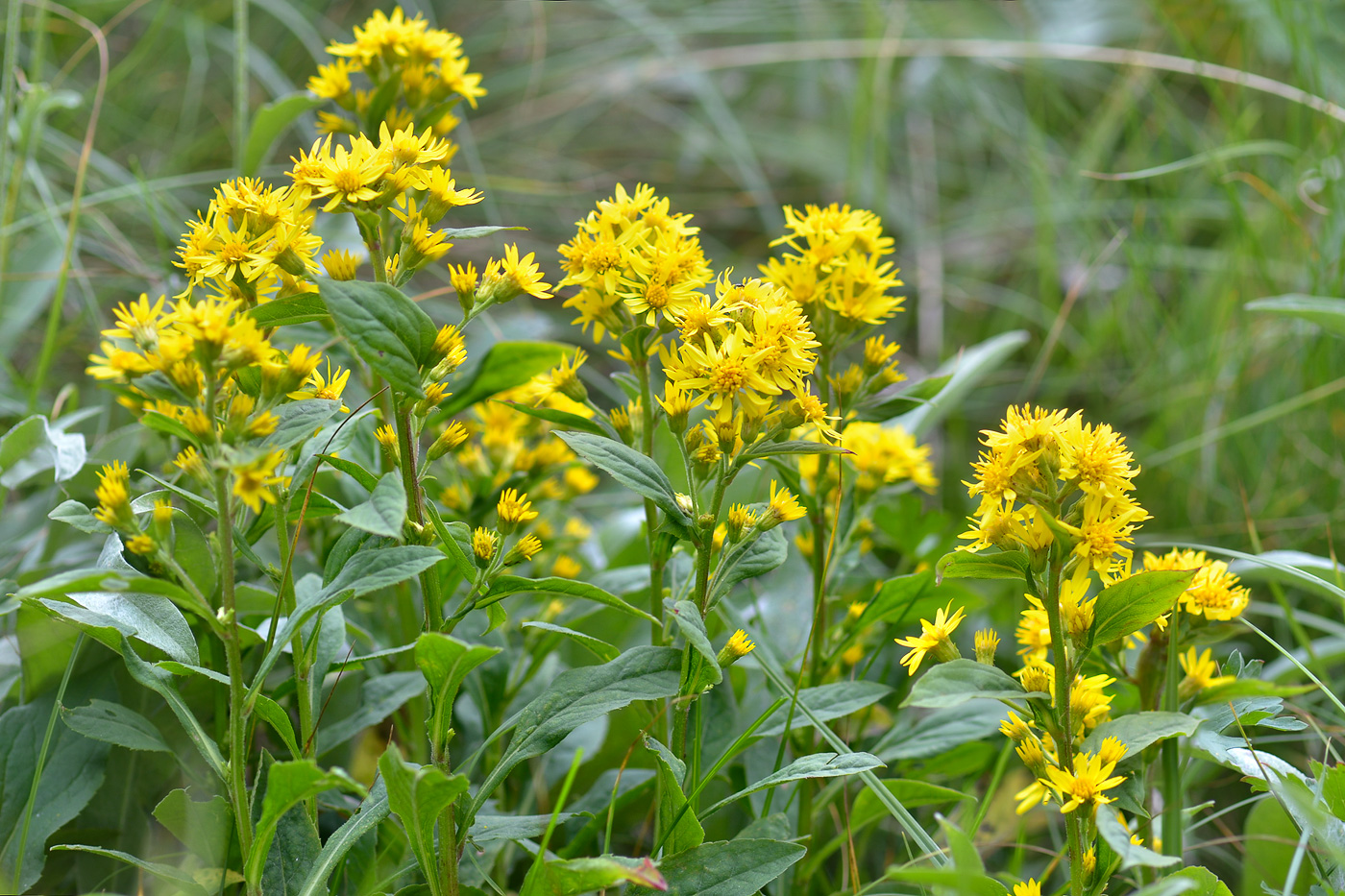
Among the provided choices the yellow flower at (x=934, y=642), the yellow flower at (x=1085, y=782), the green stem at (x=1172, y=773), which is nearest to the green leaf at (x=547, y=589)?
the yellow flower at (x=934, y=642)

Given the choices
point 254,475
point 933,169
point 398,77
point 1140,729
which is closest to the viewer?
point 254,475

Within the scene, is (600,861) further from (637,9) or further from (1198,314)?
(637,9)

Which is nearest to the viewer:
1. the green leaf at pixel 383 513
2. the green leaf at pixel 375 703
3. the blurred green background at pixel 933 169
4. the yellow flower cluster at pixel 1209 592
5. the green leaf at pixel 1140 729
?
the green leaf at pixel 383 513

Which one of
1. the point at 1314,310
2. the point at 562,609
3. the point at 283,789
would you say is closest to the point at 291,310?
the point at 283,789

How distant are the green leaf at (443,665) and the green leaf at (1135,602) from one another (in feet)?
2.05

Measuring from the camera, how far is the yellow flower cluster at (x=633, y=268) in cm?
113

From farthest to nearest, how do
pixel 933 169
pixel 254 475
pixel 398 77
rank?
1. pixel 933 169
2. pixel 398 77
3. pixel 254 475

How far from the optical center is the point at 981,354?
2113 millimetres

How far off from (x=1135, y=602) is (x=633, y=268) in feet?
2.12

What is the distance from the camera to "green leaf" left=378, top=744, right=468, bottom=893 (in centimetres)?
88

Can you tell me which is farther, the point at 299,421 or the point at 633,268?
the point at 633,268

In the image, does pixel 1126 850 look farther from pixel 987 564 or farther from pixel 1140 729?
pixel 987 564

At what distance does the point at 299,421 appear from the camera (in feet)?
3.08

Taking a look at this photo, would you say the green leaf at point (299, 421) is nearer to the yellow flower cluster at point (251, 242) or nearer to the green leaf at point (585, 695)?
the yellow flower cluster at point (251, 242)
